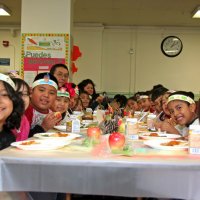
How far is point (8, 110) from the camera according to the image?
1.98 meters

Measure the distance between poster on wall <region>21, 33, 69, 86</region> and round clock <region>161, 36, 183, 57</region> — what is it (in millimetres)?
4172

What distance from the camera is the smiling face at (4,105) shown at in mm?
1949

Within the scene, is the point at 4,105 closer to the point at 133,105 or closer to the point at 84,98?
the point at 84,98

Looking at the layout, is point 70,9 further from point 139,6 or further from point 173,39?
point 173,39

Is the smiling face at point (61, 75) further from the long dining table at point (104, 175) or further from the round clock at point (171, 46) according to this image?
the round clock at point (171, 46)

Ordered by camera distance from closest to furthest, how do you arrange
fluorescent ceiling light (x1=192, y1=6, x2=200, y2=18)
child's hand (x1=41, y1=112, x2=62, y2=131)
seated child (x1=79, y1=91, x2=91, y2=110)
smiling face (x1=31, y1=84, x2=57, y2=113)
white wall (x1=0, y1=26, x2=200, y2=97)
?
child's hand (x1=41, y1=112, x2=62, y2=131) < smiling face (x1=31, y1=84, x2=57, y2=113) < seated child (x1=79, y1=91, x2=91, y2=110) < fluorescent ceiling light (x1=192, y1=6, x2=200, y2=18) < white wall (x1=0, y1=26, x2=200, y2=97)

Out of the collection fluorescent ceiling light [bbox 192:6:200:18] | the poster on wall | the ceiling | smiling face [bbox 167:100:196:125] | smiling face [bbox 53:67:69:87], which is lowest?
smiling face [bbox 167:100:196:125]

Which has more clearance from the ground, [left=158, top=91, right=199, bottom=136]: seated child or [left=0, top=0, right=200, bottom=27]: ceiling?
[left=0, top=0, right=200, bottom=27]: ceiling

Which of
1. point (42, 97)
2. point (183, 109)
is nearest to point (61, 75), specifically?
point (42, 97)

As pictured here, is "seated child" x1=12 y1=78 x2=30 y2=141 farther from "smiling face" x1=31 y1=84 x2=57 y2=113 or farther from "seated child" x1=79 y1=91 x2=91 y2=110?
"seated child" x1=79 y1=91 x2=91 y2=110

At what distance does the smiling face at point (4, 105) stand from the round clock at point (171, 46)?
698 centimetres

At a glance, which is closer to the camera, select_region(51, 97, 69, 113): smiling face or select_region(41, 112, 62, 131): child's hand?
select_region(41, 112, 62, 131): child's hand

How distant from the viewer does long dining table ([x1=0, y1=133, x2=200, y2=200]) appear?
1.40 metres

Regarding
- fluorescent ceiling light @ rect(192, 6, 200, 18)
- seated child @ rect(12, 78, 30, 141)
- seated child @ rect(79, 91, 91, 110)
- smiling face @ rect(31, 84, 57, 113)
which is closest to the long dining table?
seated child @ rect(12, 78, 30, 141)
